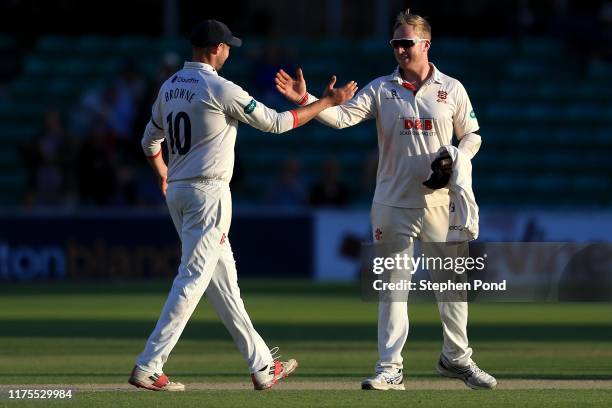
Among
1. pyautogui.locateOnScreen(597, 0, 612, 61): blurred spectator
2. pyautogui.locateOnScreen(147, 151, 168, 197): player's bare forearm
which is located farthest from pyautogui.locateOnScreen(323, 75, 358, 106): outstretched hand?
pyautogui.locateOnScreen(597, 0, 612, 61): blurred spectator

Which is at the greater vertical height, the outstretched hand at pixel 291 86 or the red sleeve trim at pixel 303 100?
the outstretched hand at pixel 291 86

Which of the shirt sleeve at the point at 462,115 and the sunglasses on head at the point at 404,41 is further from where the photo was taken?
the shirt sleeve at the point at 462,115

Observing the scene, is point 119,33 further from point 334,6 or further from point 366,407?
point 366,407

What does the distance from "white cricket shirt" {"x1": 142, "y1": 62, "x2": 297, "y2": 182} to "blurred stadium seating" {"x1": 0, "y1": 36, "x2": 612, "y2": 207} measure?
1564 centimetres

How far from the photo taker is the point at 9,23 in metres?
29.2

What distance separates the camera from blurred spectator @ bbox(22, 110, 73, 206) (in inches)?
939

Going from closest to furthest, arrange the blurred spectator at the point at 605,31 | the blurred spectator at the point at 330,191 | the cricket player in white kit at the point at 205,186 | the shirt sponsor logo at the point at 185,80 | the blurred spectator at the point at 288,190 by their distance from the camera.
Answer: the cricket player in white kit at the point at 205,186, the shirt sponsor logo at the point at 185,80, the blurred spectator at the point at 330,191, the blurred spectator at the point at 288,190, the blurred spectator at the point at 605,31

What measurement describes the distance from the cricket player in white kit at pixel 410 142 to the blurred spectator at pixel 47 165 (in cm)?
1445

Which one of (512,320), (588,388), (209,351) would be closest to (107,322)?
(209,351)

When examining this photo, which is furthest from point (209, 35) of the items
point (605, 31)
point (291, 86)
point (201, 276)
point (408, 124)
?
point (605, 31)

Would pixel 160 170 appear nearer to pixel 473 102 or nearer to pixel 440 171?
pixel 440 171

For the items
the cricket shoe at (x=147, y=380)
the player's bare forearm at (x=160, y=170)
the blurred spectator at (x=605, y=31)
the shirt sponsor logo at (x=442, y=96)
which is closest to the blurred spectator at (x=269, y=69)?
the blurred spectator at (x=605, y=31)

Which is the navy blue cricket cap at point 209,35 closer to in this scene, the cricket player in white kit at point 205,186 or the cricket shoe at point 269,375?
the cricket player in white kit at point 205,186

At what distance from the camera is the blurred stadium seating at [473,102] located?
2584 centimetres
